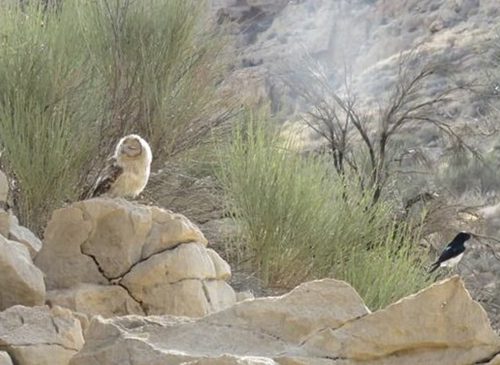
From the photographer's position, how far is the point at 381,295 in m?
9.08

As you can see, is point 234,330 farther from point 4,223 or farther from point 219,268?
point 219,268

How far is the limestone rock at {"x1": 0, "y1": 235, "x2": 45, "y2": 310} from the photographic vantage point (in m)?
6.21

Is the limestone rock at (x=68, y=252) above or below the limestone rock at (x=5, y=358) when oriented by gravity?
below

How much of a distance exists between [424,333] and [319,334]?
0.36m

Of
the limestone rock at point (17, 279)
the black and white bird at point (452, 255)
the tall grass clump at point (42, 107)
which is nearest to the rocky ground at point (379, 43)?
the black and white bird at point (452, 255)

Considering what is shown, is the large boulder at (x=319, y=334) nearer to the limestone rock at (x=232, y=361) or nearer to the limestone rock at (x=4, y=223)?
the limestone rock at (x=232, y=361)

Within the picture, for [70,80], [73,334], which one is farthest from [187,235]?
[70,80]

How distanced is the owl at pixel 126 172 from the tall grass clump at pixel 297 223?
5.53ft

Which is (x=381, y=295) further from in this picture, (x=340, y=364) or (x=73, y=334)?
(x=340, y=364)

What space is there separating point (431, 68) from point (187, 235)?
1077 centimetres

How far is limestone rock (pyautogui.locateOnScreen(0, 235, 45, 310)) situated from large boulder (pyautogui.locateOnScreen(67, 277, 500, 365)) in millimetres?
1585

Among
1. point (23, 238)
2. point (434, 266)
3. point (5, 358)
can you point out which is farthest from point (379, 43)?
point (5, 358)

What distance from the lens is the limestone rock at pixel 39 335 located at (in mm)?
5176

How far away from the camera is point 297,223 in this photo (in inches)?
395
